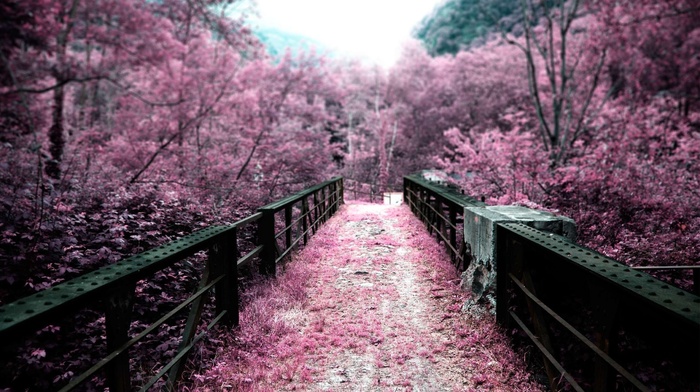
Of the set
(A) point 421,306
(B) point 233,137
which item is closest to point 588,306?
(A) point 421,306

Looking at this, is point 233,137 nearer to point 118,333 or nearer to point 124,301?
point 124,301

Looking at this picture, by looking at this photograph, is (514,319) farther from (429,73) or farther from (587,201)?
(429,73)

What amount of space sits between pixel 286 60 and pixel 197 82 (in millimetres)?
4017

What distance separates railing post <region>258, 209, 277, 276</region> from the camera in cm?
535

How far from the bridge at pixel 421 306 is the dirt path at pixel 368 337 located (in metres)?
0.03

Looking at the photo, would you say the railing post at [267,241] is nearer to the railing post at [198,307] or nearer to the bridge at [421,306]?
the bridge at [421,306]

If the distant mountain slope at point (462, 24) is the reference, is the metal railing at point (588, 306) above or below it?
below

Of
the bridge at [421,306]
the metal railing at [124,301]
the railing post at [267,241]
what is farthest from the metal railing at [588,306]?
the railing post at [267,241]

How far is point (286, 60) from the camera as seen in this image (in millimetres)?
17016

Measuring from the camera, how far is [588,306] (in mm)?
3234

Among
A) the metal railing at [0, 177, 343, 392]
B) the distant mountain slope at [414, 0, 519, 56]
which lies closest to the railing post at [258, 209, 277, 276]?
the metal railing at [0, 177, 343, 392]

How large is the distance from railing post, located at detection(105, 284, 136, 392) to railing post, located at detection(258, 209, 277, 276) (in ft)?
9.96

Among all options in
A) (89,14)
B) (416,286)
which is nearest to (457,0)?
(89,14)

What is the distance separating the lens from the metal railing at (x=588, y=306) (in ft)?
5.90
